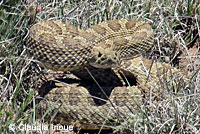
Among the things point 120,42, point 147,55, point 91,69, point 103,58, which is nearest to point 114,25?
point 120,42

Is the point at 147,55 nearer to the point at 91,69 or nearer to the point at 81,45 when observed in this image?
the point at 91,69

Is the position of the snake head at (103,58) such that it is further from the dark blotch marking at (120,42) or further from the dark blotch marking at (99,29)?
the dark blotch marking at (99,29)

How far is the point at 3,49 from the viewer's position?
614 centimetres

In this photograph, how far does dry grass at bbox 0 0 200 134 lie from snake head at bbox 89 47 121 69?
3.08 ft

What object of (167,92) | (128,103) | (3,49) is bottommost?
(128,103)

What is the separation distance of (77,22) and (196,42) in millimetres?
2529

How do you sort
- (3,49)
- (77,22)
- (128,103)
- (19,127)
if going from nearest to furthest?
(19,127) → (128,103) → (3,49) → (77,22)

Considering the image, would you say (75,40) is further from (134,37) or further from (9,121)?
(9,121)

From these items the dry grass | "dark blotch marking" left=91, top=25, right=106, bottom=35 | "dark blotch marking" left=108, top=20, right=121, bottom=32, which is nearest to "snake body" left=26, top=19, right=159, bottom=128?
"dark blotch marking" left=91, top=25, right=106, bottom=35

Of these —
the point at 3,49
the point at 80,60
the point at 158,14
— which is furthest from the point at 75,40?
the point at 158,14

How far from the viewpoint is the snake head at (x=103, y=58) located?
5.59 metres

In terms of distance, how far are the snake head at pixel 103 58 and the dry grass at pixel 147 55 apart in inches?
36.9

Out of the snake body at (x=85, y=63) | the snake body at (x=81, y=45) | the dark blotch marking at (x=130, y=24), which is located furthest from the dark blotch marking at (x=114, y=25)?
the snake body at (x=85, y=63)

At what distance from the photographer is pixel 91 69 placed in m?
6.25
